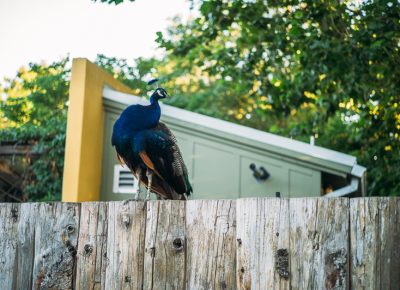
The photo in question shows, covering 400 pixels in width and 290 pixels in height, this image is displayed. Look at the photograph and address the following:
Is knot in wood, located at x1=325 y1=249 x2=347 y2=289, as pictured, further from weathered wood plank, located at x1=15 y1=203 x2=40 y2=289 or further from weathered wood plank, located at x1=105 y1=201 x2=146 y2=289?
weathered wood plank, located at x1=15 y1=203 x2=40 y2=289

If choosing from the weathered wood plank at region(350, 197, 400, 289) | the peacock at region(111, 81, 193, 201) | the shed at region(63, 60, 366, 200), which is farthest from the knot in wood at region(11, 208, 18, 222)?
the shed at region(63, 60, 366, 200)

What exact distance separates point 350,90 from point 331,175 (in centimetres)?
136

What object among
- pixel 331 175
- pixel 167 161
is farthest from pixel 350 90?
pixel 167 161

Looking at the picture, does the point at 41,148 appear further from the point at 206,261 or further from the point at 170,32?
the point at 170,32

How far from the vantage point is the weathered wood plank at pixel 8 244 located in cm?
280

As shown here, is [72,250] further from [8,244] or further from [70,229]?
[8,244]

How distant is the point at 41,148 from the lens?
27.3 feet

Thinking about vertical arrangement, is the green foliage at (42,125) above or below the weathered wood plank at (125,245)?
above

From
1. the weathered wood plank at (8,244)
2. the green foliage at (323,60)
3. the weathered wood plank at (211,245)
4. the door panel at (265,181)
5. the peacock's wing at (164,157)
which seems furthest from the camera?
the door panel at (265,181)

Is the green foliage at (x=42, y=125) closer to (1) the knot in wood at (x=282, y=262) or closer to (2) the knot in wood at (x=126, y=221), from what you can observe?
(2) the knot in wood at (x=126, y=221)

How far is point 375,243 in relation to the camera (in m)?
2.20

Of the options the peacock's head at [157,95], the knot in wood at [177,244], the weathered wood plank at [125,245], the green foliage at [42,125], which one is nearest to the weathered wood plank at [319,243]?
the knot in wood at [177,244]

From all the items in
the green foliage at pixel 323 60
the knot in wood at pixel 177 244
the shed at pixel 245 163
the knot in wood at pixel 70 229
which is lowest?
the knot in wood at pixel 177 244

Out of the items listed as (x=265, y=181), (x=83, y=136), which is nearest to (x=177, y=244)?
(x=265, y=181)
